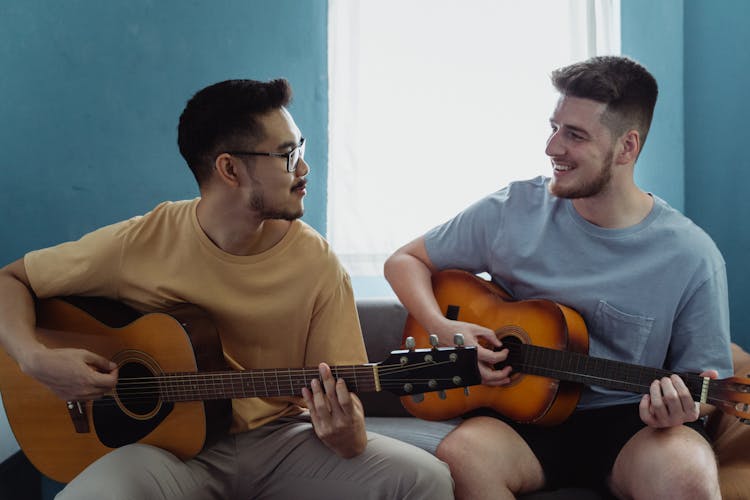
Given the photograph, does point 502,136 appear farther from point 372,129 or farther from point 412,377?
point 412,377

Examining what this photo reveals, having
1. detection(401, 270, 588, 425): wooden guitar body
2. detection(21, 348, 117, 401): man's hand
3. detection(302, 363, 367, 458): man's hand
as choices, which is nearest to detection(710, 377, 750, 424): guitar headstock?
detection(401, 270, 588, 425): wooden guitar body

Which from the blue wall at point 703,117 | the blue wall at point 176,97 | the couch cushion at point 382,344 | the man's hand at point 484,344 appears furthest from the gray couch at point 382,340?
the blue wall at point 703,117

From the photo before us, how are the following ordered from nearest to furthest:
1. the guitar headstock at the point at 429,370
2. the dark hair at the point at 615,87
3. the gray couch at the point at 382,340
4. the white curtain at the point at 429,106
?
1. the guitar headstock at the point at 429,370
2. the dark hair at the point at 615,87
3. the gray couch at the point at 382,340
4. the white curtain at the point at 429,106

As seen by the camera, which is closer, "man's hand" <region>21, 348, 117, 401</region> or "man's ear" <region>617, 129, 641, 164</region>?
"man's hand" <region>21, 348, 117, 401</region>

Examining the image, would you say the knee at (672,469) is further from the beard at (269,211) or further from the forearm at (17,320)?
the forearm at (17,320)

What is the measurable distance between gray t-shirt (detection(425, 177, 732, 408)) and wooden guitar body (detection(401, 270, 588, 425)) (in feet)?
0.32

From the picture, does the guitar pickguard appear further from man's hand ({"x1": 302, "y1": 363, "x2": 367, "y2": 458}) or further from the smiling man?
the smiling man

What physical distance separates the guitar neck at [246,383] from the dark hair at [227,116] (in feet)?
1.88

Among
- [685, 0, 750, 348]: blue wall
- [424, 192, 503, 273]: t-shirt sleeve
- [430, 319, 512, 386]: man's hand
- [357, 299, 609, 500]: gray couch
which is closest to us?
[430, 319, 512, 386]: man's hand

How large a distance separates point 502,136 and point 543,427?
56.9 inches

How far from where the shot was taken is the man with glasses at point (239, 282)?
78.4 inches

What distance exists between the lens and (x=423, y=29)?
A: 3.27 metres

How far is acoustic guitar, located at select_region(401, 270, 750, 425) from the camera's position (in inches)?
74.8

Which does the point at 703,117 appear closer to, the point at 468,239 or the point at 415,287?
the point at 468,239
